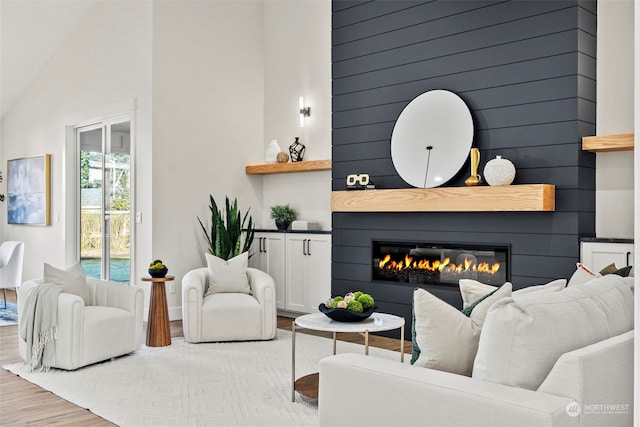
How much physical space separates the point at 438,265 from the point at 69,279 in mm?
2874

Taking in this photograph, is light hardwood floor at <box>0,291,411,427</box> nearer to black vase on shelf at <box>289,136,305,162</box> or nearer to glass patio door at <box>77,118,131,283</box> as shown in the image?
glass patio door at <box>77,118,131,283</box>

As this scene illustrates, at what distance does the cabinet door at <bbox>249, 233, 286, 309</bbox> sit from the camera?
6.58m

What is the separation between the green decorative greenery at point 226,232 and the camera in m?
6.35

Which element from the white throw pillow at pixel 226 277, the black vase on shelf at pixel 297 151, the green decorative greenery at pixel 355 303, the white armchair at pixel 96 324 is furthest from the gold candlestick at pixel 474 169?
the white armchair at pixel 96 324

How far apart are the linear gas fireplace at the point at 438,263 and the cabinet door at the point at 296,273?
0.99 m

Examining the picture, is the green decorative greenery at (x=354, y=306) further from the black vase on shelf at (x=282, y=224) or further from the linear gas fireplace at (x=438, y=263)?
the black vase on shelf at (x=282, y=224)

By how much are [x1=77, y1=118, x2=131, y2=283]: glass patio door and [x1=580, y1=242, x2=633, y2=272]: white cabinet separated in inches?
175

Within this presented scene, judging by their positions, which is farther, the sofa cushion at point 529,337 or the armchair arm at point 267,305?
the armchair arm at point 267,305

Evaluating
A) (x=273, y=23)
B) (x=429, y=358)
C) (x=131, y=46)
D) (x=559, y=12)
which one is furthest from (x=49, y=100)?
(x=429, y=358)

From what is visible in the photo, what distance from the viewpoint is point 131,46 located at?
21.2 feet

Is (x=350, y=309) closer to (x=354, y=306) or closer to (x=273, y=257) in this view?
(x=354, y=306)

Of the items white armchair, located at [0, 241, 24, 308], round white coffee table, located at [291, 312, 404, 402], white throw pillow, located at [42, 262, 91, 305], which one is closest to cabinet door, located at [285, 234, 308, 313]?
white throw pillow, located at [42, 262, 91, 305]

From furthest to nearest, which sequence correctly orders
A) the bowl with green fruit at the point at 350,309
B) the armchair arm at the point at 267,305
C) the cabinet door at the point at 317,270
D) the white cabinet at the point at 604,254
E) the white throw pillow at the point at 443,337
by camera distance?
the cabinet door at the point at 317,270, the armchair arm at the point at 267,305, the white cabinet at the point at 604,254, the bowl with green fruit at the point at 350,309, the white throw pillow at the point at 443,337

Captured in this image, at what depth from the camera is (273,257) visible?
6656 mm
